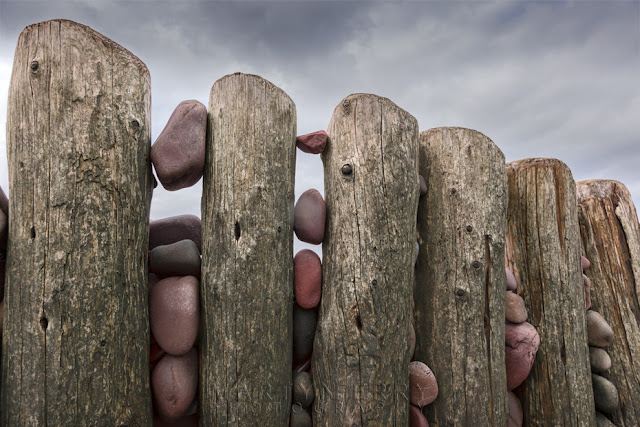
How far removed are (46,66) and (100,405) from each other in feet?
6.41

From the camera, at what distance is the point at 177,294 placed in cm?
226

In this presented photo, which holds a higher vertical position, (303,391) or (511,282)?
(511,282)

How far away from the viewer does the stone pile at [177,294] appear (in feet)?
7.25

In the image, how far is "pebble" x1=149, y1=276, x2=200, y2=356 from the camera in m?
2.21

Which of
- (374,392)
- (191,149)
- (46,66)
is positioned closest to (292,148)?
(191,149)

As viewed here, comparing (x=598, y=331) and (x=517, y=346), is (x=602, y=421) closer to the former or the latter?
(x=598, y=331)

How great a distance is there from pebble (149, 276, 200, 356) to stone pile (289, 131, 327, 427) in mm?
687

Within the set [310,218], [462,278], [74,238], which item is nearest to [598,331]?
[462,278]

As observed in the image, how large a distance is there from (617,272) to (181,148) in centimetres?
453

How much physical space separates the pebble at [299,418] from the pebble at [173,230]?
138 cm

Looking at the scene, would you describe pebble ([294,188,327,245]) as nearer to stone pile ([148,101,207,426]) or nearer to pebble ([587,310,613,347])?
stone pile ([148,101,207,426])

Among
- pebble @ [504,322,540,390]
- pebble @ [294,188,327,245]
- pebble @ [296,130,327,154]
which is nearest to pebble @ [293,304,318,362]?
pebble @ [294,188,327,245]

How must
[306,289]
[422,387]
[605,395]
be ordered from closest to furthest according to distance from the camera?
[306,289], [422,387], [605,395]

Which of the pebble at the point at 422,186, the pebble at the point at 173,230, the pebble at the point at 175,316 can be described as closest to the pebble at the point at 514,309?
the pebble at the point at 422,186
